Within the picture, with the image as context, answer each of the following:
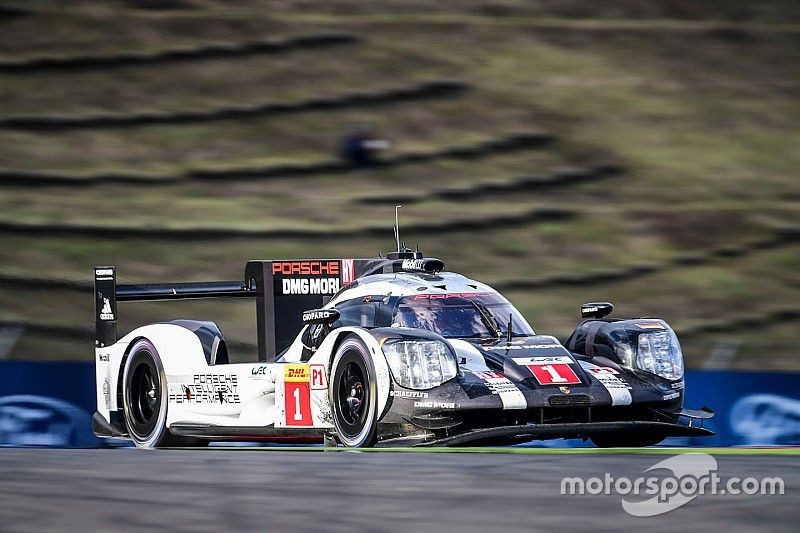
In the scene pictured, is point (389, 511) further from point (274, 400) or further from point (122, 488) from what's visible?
point (274, 400)

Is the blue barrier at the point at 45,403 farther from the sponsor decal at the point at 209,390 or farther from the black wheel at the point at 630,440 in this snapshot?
the black wheel at the point at 630,440

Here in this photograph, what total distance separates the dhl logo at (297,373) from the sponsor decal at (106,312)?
2.46 meters

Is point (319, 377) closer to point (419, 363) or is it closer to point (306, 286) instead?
point (419, 363)

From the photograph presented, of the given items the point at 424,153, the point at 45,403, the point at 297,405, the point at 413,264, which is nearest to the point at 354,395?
the point at 297,405

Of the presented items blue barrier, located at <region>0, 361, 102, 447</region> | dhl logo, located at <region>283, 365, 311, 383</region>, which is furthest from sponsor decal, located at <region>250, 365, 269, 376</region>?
blue barrier, located at <region>0, 361, 102, 447</region>

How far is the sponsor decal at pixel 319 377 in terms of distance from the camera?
9398mm

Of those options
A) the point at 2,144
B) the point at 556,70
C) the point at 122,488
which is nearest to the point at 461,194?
the point at 556,70

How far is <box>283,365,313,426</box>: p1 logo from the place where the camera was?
31.2 feet

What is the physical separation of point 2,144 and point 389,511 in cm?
2255

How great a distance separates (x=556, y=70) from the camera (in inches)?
1079

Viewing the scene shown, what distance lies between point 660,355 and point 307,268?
3.15 metres

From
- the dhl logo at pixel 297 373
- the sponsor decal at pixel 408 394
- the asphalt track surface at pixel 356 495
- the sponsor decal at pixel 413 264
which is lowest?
the asphalt track surface at pixel 356 495

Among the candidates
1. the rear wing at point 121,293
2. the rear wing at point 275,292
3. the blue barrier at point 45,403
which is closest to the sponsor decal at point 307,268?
the rear wing at point 275,292

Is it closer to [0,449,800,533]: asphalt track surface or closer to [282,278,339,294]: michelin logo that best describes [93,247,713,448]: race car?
[282,278,339,294]: michelin logo
